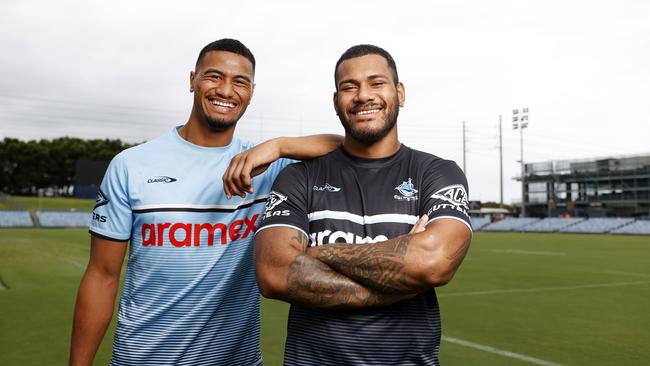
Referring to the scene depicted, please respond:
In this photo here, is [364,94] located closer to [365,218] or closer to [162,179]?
[365,218]

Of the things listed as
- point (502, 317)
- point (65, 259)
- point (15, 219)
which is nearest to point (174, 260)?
point (502, 317)

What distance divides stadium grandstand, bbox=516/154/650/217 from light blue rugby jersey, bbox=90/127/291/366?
211 ft

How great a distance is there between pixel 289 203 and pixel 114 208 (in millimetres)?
889

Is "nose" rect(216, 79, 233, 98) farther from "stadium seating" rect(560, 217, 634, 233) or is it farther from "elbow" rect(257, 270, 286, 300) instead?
"stadium seating" rect(560, 217, 634, 233)

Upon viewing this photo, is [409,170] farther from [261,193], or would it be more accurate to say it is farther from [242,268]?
[242,268]

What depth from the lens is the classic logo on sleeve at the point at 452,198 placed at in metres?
2.42

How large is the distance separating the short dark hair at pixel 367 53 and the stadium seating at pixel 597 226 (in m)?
47.1

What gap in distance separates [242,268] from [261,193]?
41 centimetres

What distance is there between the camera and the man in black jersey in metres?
2.25

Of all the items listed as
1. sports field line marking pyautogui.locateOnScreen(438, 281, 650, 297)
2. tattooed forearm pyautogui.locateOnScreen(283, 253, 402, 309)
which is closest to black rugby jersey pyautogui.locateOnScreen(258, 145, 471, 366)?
tattooed forearm pyautogui.locateOnScreen(283, 253, 402, 309)

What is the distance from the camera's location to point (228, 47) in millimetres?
2826

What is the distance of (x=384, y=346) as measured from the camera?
227 centimetres

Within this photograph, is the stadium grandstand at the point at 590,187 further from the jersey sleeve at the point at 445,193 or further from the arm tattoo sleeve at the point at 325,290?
the arm tattoo sleeve at the point at 325,290

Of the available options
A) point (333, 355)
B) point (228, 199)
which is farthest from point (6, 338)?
point (333, 355)
